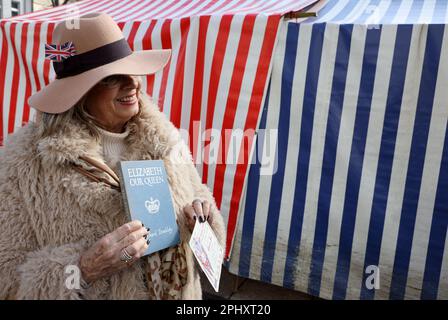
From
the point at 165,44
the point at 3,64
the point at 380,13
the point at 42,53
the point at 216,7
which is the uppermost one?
the point at 216,7

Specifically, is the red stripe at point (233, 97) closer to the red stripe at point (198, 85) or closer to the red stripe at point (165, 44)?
the red stripe at point (198, 85)

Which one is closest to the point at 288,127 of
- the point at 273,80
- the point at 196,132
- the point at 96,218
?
A: the point at 273,80

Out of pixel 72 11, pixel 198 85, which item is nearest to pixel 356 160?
pixel 198 85

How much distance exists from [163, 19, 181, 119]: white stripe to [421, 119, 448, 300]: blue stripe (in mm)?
2203

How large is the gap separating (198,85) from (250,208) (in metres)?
1.15

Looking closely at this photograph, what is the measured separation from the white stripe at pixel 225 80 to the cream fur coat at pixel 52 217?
1.75 metres

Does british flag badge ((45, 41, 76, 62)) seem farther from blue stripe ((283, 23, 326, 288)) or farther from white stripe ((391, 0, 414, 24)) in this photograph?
white stripe ((391, 0, 414, 24))

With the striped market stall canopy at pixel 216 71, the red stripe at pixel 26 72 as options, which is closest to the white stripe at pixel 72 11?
the red stripe at pixel 26 72

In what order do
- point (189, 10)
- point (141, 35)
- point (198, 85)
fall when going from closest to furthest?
point (198, 85) → point (141, 35) → point (189, 10)

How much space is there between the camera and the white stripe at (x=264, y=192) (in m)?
2.78

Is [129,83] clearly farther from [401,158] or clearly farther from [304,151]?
[401,158]

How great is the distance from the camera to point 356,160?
8.52 ft

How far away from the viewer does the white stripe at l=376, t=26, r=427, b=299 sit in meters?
2.40

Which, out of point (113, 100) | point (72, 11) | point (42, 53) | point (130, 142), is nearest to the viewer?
point (113, 100)
